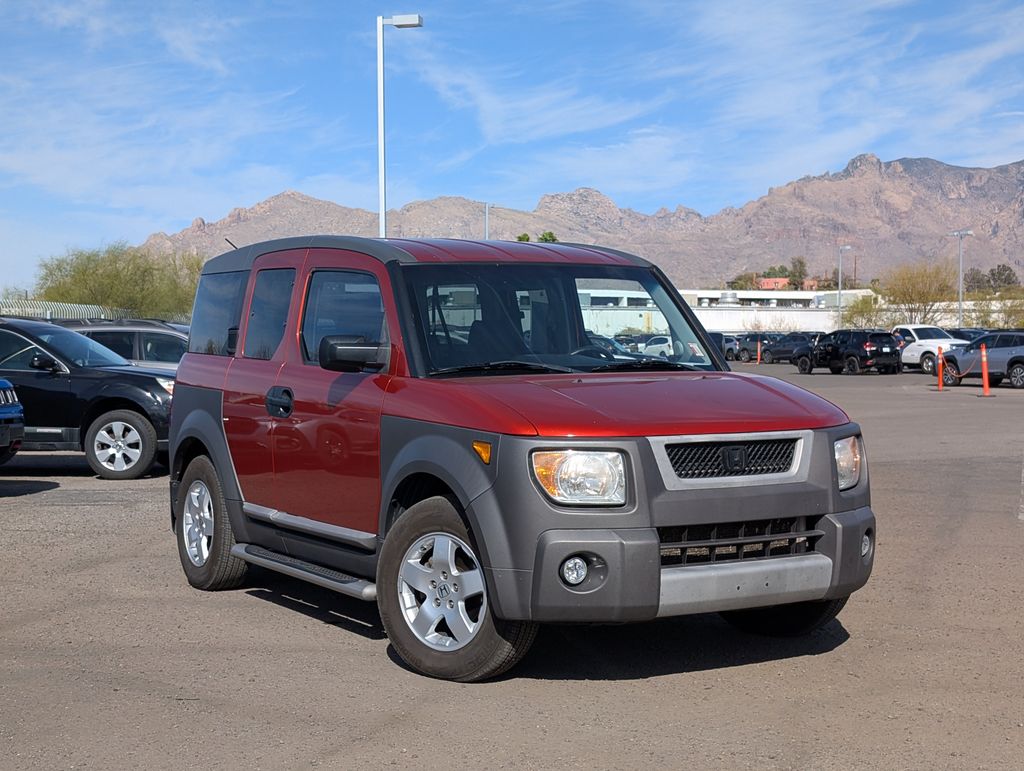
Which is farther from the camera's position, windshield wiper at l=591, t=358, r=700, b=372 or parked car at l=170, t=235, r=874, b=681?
windshield wiper at l=591, t=358, r=700, b=372

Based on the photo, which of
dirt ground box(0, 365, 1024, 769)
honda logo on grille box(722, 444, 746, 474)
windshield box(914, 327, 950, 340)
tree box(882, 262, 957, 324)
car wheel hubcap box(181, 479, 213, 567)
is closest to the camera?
dirt ground box(0, 365, 1024, 769)

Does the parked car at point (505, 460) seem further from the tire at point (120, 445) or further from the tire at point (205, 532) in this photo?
the tire at point (120, 445)

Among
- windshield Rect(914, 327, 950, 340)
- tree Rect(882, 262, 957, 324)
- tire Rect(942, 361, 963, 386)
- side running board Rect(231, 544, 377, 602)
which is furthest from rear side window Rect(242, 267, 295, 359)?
tree Rect(882, 262, 957, 324)

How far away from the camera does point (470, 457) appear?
5.82 metres

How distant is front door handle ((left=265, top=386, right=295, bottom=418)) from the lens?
7219 mm

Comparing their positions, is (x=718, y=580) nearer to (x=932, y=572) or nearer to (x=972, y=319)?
(x=932, y=572)

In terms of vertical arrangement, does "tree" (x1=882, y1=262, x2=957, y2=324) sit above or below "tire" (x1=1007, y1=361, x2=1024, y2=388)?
above

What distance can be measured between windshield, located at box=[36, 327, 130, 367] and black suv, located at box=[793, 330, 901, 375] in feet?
123

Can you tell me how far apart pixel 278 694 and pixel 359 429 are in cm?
138

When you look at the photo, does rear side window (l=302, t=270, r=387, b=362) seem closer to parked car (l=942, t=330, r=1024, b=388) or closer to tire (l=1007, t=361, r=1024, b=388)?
parked car (l=942, t=330, r=1024, b=388)

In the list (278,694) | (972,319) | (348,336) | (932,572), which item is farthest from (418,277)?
(972,319)

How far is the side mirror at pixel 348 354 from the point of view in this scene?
6484 mm

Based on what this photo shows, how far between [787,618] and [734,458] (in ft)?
4.58

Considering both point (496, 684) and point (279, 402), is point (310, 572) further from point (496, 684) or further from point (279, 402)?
point (496, 684)
